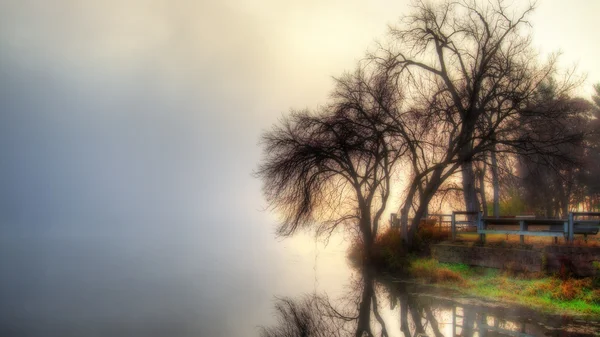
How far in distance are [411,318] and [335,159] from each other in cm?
1338

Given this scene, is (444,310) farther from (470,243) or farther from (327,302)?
(470,243)

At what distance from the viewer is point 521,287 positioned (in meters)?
19.2

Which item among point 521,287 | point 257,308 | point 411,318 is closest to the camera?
point 411,318

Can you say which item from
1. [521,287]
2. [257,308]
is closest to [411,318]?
[521,287]

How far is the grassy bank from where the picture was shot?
16625 millimetres

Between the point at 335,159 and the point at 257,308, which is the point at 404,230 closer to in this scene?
the point at 335,159

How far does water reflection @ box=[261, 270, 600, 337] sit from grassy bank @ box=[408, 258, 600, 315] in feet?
3.12

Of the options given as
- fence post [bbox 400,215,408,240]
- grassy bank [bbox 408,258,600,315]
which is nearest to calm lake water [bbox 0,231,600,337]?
grassy bank [bbox 408,258,600,315]

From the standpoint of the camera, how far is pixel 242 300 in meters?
23.1

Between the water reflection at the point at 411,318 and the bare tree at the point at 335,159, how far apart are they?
7556mm

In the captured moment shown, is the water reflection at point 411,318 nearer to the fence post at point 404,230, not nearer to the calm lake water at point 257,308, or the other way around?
the calm lake water at point 257,308

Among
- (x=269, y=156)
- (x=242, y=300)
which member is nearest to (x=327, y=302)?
(x=242, y=300)

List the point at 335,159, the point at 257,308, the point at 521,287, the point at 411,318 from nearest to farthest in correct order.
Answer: the point at 411,318 < the point at 521,287 < the point at 257,308 < the point at 335,159

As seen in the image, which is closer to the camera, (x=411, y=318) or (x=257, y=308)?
(x=411, y=318)
